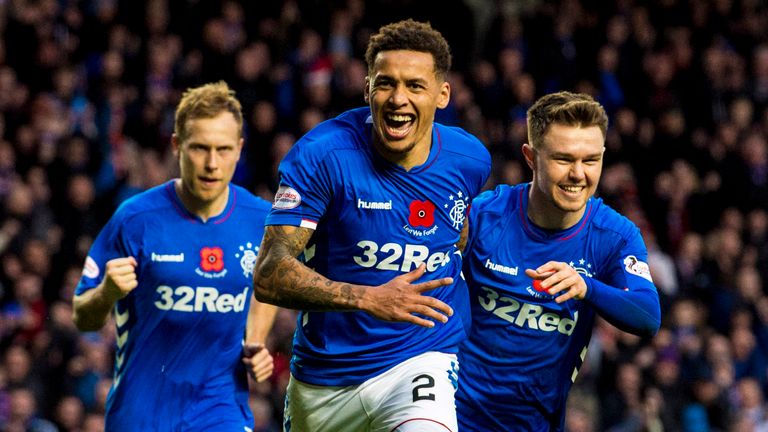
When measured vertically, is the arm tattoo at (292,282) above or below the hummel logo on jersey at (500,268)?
above

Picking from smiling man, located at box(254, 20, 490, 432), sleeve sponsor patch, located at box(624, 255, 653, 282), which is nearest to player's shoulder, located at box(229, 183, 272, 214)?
smiling man, located at box(254, 20, 490, 432)

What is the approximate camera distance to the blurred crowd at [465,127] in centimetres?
1226

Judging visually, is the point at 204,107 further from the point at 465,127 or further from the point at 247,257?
the point at 465,127

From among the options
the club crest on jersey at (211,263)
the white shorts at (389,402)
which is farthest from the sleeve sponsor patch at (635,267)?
the club crest on jersey at (211,263)

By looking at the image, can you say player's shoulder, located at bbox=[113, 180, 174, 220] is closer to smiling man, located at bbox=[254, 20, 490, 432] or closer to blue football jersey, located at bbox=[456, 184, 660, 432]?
smiling man, located at bbox=[254, 20, 490, 432]

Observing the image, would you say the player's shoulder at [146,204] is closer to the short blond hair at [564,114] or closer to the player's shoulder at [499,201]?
the player's shoulder at [499,201]

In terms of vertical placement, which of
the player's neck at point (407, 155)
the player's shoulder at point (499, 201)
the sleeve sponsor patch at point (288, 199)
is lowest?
the player's shoulder at point (499, 201)

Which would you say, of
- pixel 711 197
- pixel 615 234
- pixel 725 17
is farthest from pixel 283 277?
pixel 725 17

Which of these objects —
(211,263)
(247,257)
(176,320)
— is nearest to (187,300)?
(176,320)

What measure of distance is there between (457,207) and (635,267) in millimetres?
1064

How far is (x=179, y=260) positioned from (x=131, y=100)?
7495 mm

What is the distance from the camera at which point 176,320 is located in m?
6.72

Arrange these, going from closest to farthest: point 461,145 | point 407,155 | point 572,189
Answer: point 407,155 < point 461,145 < point 572,189

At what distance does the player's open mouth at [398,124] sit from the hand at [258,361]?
1.59 meters
